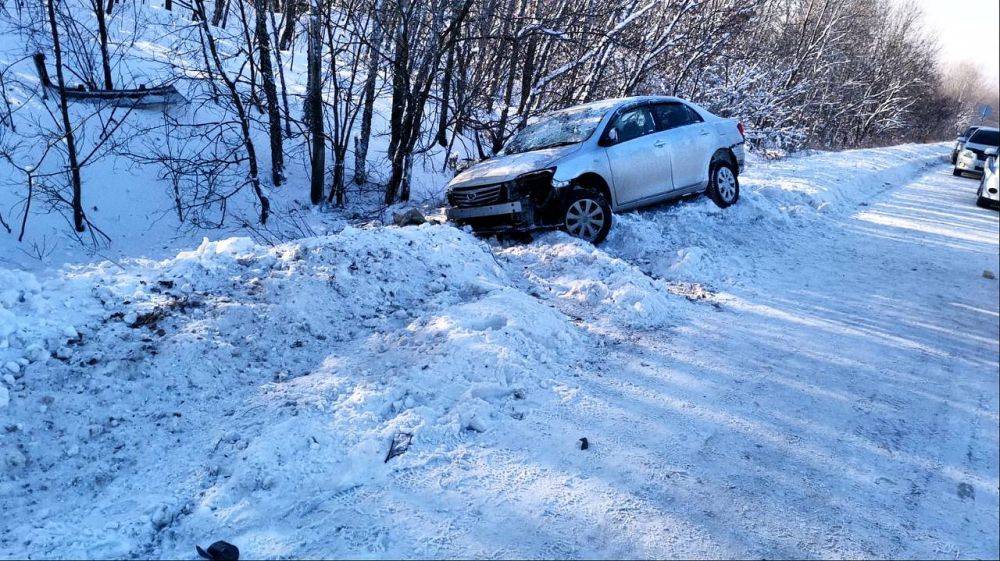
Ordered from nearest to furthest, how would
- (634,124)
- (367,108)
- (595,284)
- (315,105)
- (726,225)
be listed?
(595,284)
(634,124)
(726,225)
(315,105)
(367,108)

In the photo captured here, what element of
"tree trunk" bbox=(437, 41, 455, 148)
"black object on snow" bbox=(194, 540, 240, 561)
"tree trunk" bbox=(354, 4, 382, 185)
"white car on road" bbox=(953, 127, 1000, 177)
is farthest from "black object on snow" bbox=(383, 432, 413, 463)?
"white car on road" bbox=(953, 127, 1000, 177)

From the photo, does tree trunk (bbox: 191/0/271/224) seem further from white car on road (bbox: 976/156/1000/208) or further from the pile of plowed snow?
white car on road (bbox: 976/156/1000/208)

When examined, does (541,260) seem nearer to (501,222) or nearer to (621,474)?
(501,222)

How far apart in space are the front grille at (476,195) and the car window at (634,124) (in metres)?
1.96

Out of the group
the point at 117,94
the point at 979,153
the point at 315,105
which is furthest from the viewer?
the point at 979,153

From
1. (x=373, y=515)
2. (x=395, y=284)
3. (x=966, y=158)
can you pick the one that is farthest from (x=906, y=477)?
(x=966, y=158)

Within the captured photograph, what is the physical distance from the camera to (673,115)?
9367 millimetres

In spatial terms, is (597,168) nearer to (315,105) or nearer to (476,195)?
(476,195)

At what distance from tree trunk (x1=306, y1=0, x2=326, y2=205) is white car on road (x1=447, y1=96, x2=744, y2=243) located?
2879mm

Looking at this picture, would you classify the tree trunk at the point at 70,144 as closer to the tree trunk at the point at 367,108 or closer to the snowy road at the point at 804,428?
the tree trunk at the point at 367,108

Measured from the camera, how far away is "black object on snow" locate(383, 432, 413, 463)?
139 inches

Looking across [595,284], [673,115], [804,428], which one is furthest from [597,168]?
[804,428]

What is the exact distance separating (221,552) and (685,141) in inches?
323

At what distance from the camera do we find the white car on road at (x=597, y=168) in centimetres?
787
